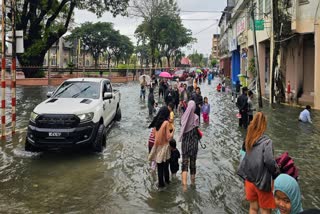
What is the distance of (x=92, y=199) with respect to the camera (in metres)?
6.51

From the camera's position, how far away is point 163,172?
714cm

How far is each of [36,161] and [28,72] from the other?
1226 inches

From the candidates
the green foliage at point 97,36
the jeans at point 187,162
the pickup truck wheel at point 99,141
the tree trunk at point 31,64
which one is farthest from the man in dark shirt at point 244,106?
the green foliage at point 97,36

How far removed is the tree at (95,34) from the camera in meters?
71.6

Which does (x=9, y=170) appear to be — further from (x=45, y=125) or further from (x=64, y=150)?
(x=64, y=150)

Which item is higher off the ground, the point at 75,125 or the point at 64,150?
the point at 75,125

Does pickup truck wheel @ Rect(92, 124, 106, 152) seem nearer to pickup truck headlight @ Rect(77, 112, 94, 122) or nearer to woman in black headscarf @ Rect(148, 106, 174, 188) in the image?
pickup truck headlight @ Rect(77, 112, 94, 122)

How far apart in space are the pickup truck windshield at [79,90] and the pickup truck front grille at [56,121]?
1.72 metres

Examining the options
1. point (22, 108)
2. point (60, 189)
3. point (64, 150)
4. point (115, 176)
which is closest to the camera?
point (60, 189)

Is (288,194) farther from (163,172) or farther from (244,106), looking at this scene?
(244,106)

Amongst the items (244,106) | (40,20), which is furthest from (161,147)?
(40,20)

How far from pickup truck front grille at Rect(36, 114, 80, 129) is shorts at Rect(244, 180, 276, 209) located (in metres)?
5.00

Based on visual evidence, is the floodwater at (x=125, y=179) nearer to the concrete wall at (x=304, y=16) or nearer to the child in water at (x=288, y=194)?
the child in water at (x=288, y=194)

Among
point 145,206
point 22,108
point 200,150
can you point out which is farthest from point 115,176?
point 22,108
